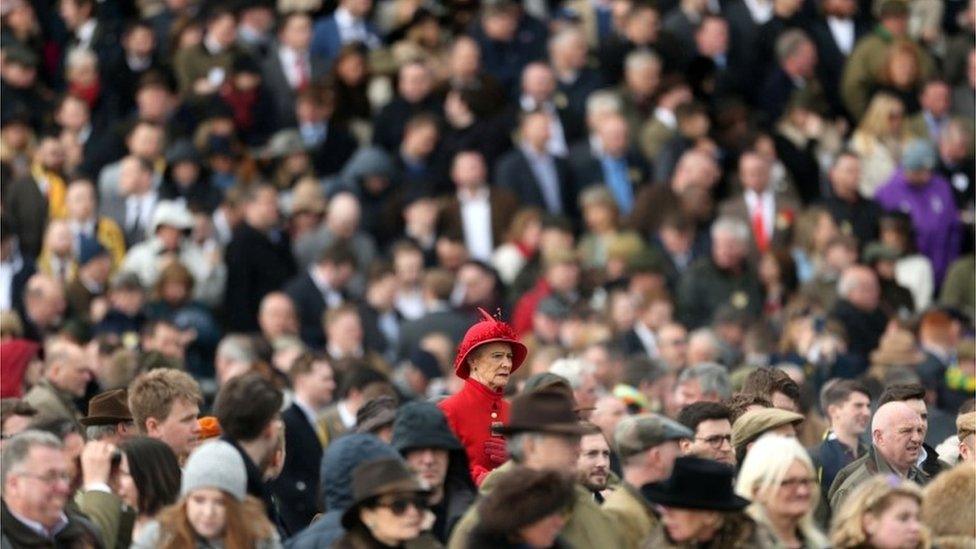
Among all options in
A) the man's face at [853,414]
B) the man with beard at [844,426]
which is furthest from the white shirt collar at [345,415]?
the man's face at [853,414]

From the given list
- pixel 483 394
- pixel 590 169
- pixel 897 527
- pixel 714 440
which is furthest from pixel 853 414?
pixel 590 169

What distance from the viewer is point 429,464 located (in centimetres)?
1138

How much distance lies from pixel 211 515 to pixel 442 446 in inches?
46.9

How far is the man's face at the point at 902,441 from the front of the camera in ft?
43.7

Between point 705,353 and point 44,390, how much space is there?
548cm

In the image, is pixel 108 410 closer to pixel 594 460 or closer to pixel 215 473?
pixel 594 460

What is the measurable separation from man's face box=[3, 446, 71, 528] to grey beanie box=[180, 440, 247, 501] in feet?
1.69

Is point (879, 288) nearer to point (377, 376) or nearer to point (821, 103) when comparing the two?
point (821, 103)

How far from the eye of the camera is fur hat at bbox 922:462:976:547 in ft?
36.6

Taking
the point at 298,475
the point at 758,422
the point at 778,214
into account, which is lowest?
the point at 778,214

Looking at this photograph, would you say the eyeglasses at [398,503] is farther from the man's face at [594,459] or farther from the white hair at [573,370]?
the white hair at [573,370]

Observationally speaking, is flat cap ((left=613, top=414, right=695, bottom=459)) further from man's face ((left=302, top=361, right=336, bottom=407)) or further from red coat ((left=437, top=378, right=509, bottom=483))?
man's face ((left=302, top=361, right=336, bottom=407))

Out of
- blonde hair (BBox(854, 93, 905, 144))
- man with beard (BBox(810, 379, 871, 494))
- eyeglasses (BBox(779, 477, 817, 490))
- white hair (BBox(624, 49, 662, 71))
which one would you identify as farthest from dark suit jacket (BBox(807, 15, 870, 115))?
eyeglasses (BBox(779, 477, 817, 490))

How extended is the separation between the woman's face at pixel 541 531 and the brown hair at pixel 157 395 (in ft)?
10.6
